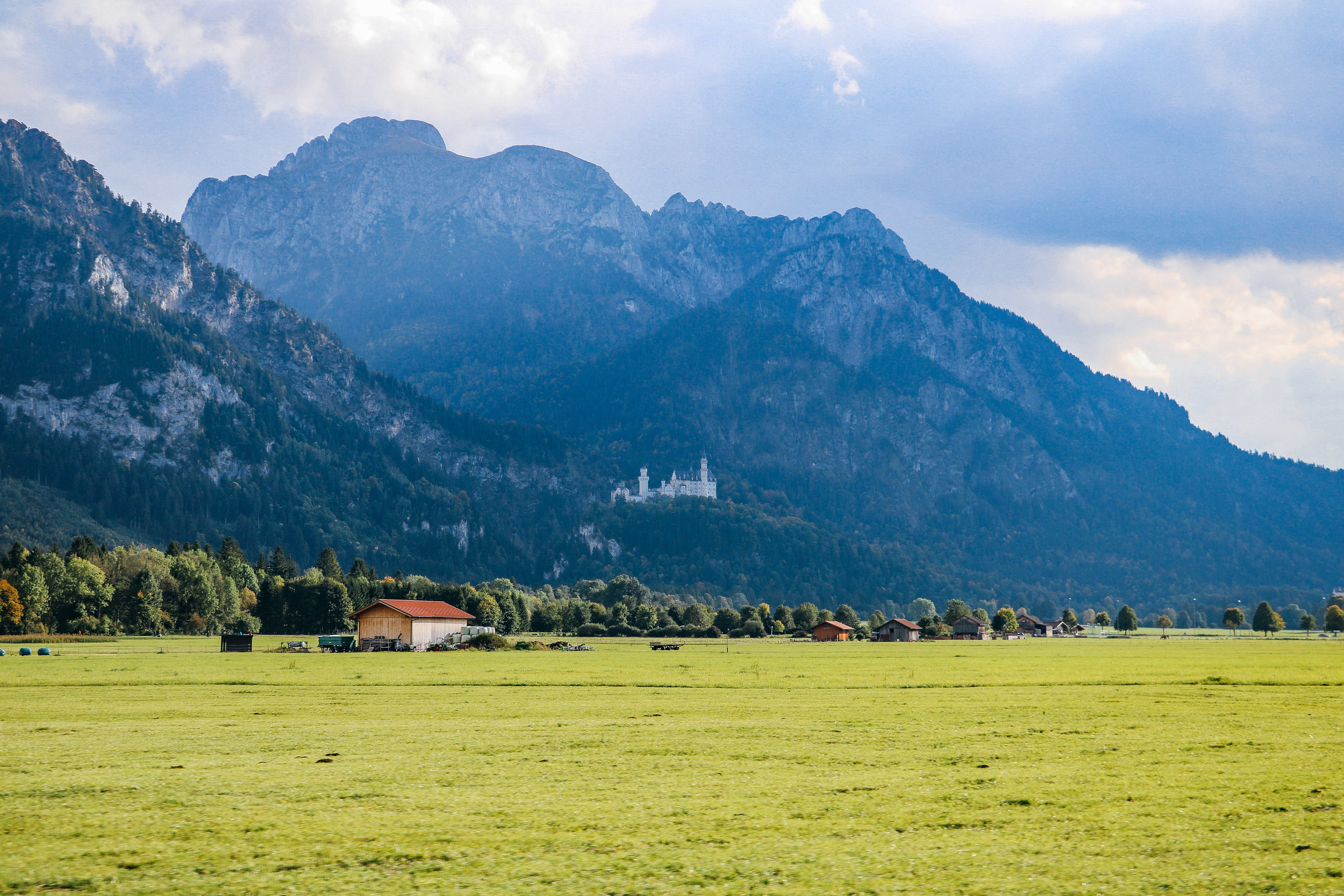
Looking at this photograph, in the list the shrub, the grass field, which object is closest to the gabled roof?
the shrub

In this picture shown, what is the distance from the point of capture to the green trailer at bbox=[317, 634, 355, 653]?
101 m

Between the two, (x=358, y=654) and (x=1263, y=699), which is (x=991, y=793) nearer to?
(x=1263, y=699)

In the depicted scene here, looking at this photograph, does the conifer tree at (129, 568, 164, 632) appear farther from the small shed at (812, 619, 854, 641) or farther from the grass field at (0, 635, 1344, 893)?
the small shed at (812, 619, 854, 641)

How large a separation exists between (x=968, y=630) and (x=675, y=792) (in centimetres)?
16418

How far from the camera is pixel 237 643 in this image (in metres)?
99.2

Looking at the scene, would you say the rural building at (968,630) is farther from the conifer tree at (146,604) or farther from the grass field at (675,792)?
the grass field at (675,792)

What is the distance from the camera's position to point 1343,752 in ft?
88.0

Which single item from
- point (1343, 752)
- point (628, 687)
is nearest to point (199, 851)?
point (1343, 752)

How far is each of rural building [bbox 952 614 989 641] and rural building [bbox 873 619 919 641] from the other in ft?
54.5

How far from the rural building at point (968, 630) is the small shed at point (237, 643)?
116143mm

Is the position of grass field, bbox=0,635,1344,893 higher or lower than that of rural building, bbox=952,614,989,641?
higher

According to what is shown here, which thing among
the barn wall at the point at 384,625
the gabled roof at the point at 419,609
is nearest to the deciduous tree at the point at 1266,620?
the gabled roof at the point at 419,609

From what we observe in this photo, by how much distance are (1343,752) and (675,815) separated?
18.8 metres

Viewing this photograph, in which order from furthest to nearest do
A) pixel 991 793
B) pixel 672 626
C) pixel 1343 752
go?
pixel 672 626
pixel 1343 752
pixel 991 793
